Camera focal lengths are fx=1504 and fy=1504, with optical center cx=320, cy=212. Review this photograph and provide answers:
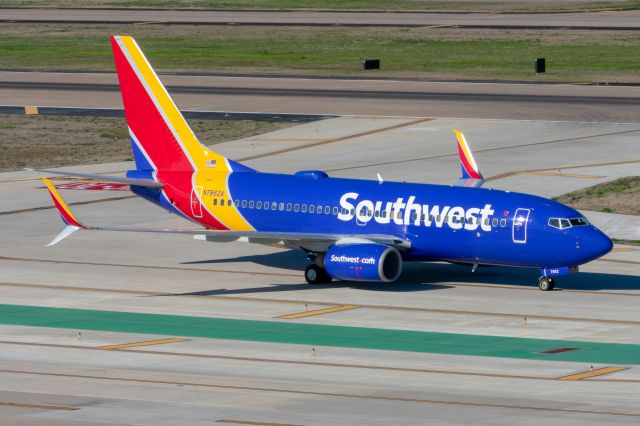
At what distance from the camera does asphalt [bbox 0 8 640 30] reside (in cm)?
17438

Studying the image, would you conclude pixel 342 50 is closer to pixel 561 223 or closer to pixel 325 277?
pixel 325 277

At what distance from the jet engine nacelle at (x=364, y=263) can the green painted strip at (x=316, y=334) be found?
540cm

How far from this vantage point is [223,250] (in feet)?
219

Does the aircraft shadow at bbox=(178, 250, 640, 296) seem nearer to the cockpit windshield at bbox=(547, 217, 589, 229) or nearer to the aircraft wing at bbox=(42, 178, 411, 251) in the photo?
the aircraft wing at bbox=(42, 178, 411, 251)

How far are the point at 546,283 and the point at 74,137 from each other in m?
52.6

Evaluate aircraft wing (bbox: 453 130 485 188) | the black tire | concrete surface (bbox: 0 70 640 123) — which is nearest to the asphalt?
concrete surface (bbox: 0 70 640 123)

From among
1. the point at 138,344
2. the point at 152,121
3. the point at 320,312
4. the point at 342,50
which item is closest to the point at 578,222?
the point at 320,312

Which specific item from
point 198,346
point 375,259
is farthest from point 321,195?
point 198,346

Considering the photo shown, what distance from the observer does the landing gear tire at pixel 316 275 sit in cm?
5844

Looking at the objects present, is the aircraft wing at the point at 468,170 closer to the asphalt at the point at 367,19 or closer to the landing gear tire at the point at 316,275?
the landing gear tire at the point at 316,275

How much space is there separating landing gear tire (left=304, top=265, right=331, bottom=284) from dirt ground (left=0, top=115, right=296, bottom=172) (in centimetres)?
3687

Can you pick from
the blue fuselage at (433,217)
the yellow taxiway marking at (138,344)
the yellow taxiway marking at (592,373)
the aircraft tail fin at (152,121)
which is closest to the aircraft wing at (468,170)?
the blue fuselage at (433,217)

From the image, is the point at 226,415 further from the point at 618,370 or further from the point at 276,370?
the point at 618,370

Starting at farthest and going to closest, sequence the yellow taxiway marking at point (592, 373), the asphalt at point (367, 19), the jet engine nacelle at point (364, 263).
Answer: the asphalt at point (367, 19) < the jet engine nacelle at point (364, 263) < the yellow taxiway marking at point (592, 373)
